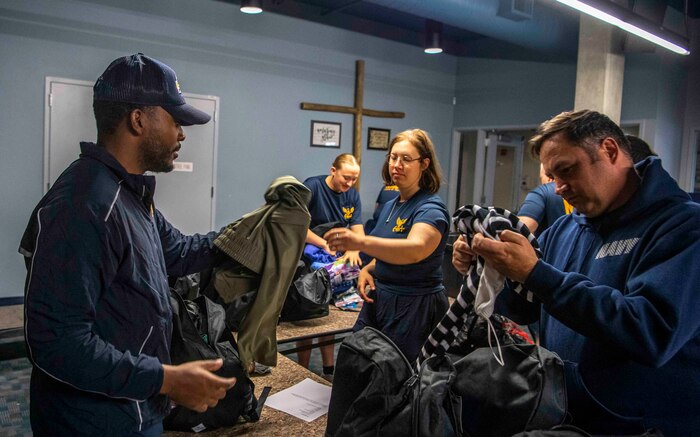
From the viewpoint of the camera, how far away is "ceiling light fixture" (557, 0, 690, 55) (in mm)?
3764

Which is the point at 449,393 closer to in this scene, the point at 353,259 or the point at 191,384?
the point at 191,384

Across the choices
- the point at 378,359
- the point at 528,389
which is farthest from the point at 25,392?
the point at 528,389

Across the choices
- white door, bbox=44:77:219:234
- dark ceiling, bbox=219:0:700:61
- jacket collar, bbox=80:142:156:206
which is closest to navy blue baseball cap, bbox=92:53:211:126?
jacket collar, bbox=80:142:156:206

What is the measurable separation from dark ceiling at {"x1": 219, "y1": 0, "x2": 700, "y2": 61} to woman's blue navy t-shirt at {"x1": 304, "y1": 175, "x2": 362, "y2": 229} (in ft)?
7.17

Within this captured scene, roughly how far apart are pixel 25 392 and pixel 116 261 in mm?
3047

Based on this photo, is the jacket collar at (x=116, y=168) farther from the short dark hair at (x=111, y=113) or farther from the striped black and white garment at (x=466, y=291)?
the striped black and white garment at (x=466, y=291)

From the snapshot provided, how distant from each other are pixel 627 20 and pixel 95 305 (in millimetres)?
4336

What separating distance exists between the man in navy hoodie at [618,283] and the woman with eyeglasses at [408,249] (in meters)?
0.89

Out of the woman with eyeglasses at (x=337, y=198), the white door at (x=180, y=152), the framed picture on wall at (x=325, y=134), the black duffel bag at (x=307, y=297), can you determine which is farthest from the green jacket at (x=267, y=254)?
the framed picture on wall at (x=325, y=134)

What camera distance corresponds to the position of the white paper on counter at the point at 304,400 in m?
1.85

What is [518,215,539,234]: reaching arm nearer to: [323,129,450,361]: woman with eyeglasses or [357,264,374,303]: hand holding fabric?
[323,129,450,361]: woman with eyeglasses

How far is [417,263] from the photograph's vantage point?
244 centimetres

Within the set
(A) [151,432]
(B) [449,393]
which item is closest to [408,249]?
(B) [449,393]

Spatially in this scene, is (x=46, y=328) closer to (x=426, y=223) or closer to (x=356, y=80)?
(x=426, y=223)
